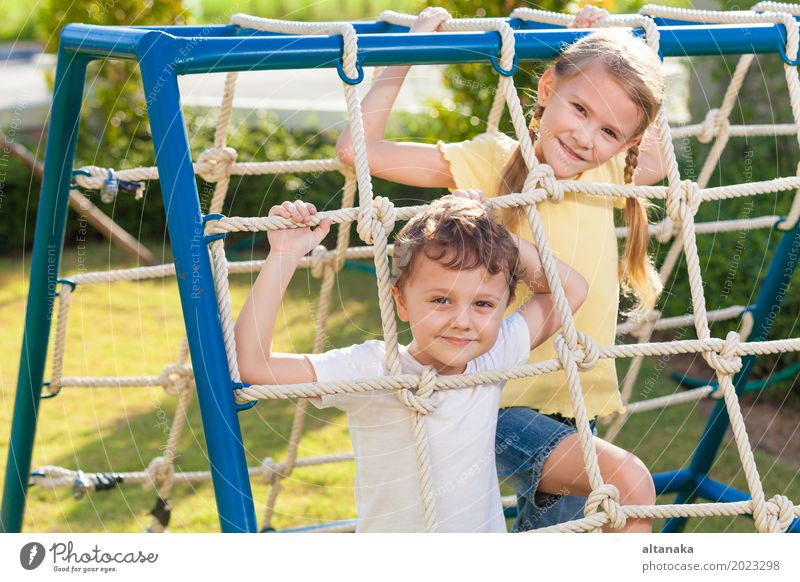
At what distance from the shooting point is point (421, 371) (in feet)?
4.63

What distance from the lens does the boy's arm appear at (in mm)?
1447

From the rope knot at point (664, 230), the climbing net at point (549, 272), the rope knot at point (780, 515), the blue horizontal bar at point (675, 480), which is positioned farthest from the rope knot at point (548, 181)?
the blue horizontal bar at point (675, 480)

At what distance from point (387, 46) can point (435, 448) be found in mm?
553

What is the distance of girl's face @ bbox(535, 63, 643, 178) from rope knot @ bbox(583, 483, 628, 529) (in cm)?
47

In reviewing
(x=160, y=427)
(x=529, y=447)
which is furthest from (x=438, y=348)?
(x=160, y=427)

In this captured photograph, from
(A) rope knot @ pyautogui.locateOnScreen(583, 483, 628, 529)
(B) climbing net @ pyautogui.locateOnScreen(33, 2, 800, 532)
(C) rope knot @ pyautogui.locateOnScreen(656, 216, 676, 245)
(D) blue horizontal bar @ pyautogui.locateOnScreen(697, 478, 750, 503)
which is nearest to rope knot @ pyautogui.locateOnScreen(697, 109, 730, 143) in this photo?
(C) rope knot @ pyautogui.locateOnScreen(656, 216, 676, 245)

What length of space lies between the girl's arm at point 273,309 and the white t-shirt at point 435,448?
8 centimetres

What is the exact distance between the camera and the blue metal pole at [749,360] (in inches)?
82.2

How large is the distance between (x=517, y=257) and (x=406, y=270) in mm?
155

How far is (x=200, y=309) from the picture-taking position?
1291mm

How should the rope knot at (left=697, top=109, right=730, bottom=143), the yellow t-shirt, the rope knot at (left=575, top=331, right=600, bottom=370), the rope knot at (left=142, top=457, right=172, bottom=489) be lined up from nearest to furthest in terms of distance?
the rope knot at (left=575, top=331, right=600, bottom=370) < the yellow t-shirt < the rope knot at (left=142, top=457, right=172, bottom=489) < the rope knot at (left=697, top=109, right=730, bottom=143)

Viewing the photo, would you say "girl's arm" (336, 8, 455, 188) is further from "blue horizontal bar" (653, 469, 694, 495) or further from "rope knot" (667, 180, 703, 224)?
"blue horizontal bar" (653, 469, 694, 495)
